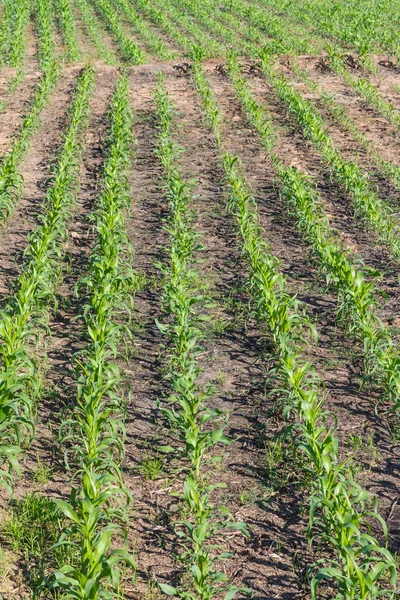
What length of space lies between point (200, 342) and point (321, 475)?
2.28m

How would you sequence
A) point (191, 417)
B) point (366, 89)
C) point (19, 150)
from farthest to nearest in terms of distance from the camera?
point (366, 89)
point (19, 150)
point (191, 417)

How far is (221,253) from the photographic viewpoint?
27.4 feet

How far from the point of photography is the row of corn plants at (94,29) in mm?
17844

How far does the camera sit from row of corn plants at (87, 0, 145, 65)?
17453mm

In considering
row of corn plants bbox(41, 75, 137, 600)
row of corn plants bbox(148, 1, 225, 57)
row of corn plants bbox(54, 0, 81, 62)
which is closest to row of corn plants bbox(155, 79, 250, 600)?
row of corn plants bbox(41, 75, 137, 600)

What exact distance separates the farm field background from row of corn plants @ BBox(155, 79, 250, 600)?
0.07 ft

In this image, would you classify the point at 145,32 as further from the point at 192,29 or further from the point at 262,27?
the point at 262,27

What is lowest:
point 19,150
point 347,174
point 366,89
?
point 366,89

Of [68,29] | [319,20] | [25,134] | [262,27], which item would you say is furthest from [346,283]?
[319,20]

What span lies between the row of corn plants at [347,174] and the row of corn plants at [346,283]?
444 millimetres

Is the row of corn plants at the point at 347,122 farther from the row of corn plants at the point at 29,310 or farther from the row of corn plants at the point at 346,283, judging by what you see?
the row of corn plants at the point at 29,310

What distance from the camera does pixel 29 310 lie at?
21.2ft

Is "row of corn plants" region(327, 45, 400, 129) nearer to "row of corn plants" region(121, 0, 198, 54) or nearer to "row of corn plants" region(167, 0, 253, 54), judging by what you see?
"row of corn plants" region(167, 0, 253, 54)

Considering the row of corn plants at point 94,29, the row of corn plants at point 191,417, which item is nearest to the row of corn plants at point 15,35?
the row of corn plants at point 94,29
